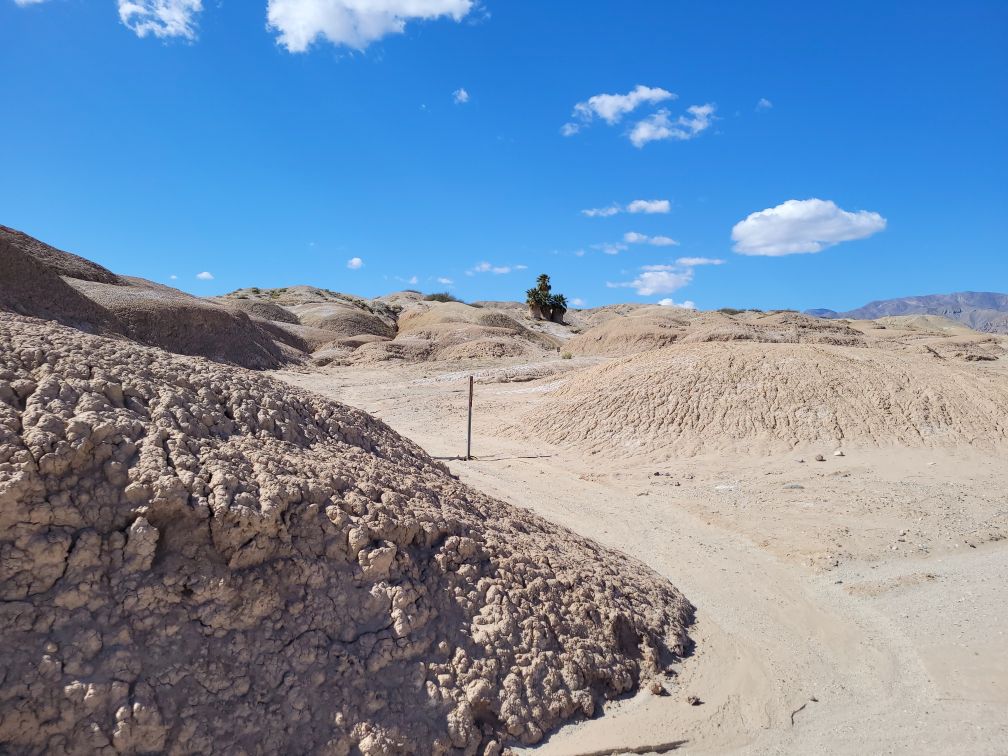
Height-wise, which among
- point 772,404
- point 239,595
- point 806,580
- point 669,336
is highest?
point 669,336

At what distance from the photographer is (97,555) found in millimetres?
3328

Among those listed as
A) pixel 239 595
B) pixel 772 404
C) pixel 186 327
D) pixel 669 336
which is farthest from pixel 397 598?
pixel 186 327

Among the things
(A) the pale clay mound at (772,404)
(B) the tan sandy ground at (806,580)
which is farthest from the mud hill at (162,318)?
(B) the tan sandy ground at (806,580)

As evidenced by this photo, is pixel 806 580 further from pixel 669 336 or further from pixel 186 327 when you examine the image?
pixel 186 327

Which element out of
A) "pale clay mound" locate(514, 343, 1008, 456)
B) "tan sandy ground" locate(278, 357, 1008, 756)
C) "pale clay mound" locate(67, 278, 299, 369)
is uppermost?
"pale clay mound" locate(67, 278, 299, 369)

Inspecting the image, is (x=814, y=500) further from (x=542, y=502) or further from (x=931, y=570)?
(x=542, y=502)

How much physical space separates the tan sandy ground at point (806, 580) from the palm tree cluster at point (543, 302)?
43.5 m

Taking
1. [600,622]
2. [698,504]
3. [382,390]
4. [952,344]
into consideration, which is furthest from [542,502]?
[952,344]

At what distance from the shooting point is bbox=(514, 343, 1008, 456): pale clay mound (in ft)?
40.8

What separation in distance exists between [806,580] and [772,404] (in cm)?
694

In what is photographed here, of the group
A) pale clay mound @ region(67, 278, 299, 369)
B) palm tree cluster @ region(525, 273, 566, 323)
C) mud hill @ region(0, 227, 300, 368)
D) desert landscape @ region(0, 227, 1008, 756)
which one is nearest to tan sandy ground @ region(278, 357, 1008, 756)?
desert landscape @ region(0, 227, 1008, 756)

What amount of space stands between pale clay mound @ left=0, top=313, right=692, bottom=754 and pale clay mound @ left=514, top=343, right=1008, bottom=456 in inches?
324

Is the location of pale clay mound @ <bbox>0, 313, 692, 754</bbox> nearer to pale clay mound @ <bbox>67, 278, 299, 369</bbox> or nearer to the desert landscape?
the desert landscape

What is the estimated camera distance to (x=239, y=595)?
11.7 feet
